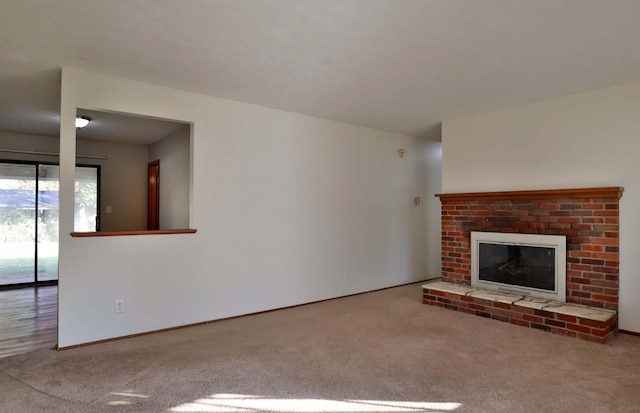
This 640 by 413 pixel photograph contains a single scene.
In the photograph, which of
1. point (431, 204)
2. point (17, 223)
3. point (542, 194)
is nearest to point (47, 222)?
point (17, 223)

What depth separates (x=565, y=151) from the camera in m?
3.82

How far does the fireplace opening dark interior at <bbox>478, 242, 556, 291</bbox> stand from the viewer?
3.86 meters

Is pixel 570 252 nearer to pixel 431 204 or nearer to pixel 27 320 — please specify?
pixel 431 204

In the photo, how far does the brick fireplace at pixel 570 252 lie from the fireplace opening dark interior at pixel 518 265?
0.17 meters

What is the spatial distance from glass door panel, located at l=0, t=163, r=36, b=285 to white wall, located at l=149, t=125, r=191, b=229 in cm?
203

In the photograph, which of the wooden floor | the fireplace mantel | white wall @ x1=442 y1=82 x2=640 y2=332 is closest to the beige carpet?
the wooden floor

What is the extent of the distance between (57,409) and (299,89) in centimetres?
310

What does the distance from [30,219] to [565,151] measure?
745 cm

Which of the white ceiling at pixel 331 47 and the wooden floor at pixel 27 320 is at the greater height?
the white ceiling at pixel 331 47

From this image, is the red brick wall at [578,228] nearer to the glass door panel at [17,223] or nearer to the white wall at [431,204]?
the white wall at [431,204]

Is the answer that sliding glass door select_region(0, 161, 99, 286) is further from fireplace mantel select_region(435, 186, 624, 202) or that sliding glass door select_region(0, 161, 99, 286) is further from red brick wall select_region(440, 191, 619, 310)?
red brick wall select_region(440, 191, 619, 310)

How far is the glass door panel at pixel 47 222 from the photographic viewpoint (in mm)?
5797

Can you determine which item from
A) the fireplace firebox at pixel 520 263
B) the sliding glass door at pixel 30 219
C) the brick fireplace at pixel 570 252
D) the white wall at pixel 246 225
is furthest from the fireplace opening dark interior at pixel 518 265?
the sliding glass door at pixel 30 219

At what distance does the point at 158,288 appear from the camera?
351 centimetres
